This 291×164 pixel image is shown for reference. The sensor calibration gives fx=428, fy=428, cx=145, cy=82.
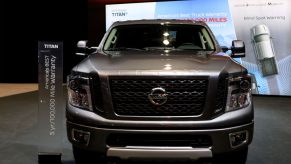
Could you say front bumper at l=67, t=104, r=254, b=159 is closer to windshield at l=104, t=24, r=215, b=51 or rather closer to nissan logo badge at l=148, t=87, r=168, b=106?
nissan logo badge at l=148, t=87, r=168, b=106

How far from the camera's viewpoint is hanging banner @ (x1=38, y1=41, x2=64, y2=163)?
13.6 feet

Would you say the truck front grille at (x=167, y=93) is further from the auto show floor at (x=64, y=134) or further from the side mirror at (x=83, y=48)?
the side mirror at (x=83, y=48)

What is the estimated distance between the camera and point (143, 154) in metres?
3.17

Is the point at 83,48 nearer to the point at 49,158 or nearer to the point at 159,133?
the point at 49,158

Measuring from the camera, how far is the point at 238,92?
11.1 ft

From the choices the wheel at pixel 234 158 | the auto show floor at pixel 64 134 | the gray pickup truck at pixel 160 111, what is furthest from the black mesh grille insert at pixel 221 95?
the auto show floor at pixel 64 134

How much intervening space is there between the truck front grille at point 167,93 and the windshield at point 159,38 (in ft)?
3.99

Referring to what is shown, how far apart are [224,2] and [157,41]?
241 inches

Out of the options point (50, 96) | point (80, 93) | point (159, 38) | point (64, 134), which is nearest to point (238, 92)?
point (80, 93)

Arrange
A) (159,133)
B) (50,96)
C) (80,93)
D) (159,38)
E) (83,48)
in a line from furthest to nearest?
(83,48), (159,38), (50,96), (80,93), (159,133)

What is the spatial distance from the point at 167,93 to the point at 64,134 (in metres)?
2.96

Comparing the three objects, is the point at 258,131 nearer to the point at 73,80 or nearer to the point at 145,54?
the point at 145,54

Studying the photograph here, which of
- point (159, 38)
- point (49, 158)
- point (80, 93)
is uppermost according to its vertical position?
point (159, 38)

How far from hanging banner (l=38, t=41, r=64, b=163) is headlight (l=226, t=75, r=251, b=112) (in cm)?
171
